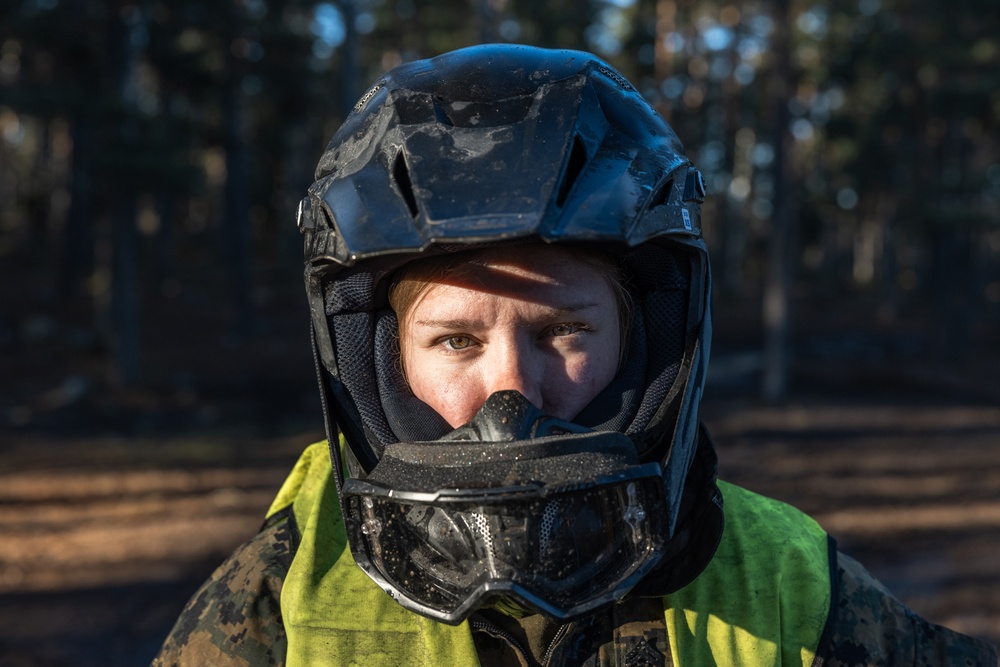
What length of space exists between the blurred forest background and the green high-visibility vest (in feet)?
16.8

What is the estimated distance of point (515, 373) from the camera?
6.17 feet

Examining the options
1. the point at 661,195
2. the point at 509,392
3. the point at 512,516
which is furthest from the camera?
the point at 661,195

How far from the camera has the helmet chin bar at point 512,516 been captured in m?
1.67

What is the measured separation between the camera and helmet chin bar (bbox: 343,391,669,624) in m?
1.67

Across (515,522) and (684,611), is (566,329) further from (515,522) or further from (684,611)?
(684,611)

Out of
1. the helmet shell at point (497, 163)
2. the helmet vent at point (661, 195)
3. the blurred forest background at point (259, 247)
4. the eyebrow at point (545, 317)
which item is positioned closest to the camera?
the helmet shell at point (497, 163)

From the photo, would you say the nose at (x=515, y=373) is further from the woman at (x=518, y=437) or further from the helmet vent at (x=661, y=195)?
the helmet vent at (x=661, y=195)

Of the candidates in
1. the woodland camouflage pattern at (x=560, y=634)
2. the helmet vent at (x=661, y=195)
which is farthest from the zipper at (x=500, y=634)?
the helmet vent at (x=661, y=195)

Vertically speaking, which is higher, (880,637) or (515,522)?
(515,522)

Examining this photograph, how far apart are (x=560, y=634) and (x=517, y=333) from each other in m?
0.63

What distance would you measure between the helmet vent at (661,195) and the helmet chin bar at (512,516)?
1.81ft

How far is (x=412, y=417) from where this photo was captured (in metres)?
1.99

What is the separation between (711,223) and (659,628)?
36.9 meters

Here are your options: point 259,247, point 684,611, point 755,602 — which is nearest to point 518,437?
point 684,611
